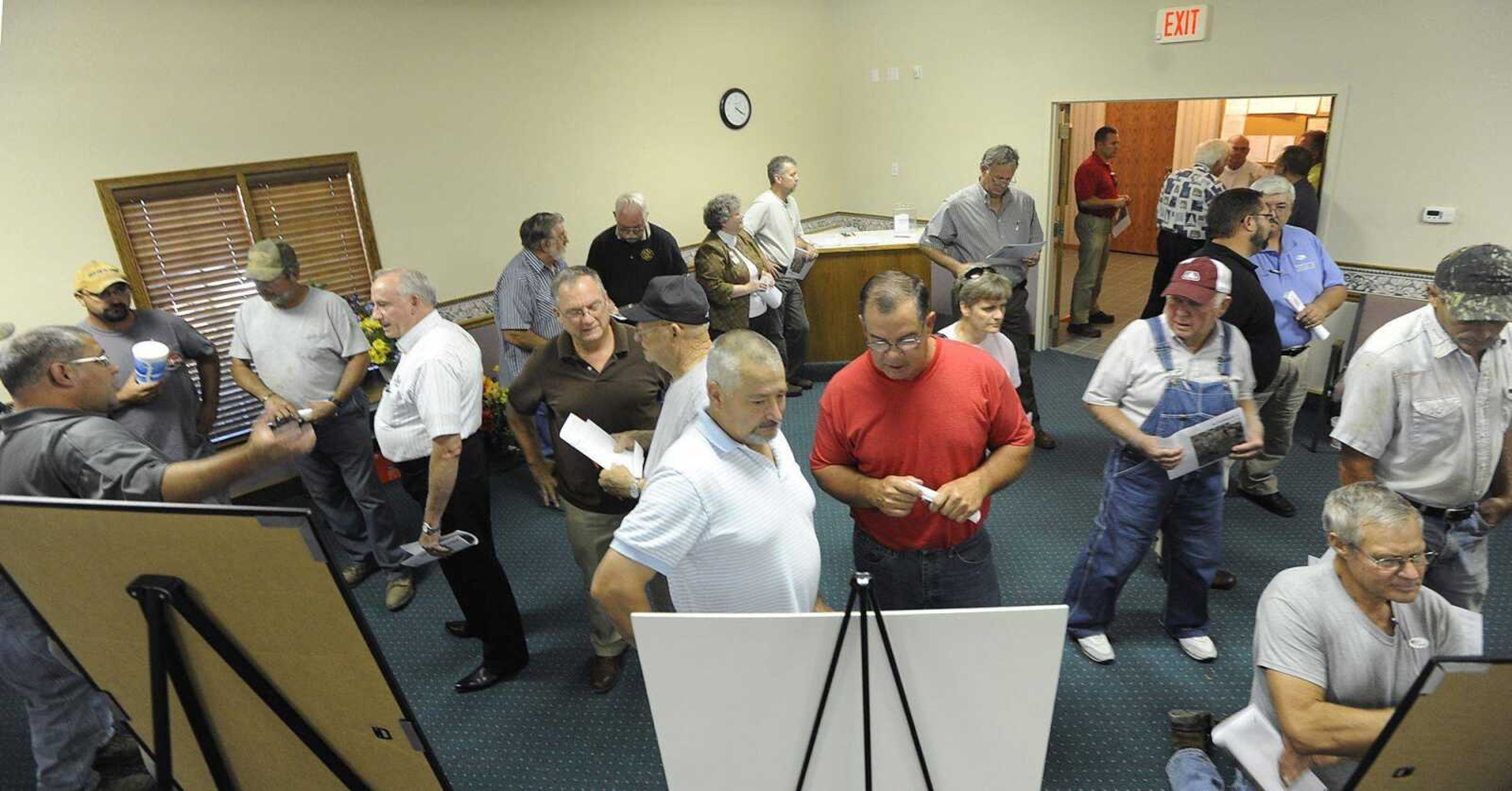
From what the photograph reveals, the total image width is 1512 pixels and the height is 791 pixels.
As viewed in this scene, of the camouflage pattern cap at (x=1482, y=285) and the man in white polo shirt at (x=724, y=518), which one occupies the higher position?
the camouflage pattern cap at (x=1482, y=285)

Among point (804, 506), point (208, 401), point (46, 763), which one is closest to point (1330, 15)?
point (804, 506)

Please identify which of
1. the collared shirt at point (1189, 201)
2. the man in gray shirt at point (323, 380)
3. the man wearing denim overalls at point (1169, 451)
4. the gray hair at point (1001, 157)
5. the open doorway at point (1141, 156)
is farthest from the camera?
the open doorway at point (1141, 156)

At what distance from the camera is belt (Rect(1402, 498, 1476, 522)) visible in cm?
223

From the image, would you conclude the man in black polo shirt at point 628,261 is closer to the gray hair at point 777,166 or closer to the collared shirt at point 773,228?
the collared shirt at point 773,228

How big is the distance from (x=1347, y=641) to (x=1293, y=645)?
10 centimetres

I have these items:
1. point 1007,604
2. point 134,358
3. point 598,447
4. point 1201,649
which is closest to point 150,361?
point 134,358

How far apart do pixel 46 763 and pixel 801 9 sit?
6.59 metres

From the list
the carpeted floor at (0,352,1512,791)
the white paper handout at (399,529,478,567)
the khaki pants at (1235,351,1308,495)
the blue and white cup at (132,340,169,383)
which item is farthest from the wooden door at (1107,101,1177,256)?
the blue and white cup at (132,340,169,383)

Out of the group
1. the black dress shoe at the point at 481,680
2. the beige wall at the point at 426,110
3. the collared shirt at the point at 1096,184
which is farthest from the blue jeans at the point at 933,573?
the collared shirt at the point at 1096,184

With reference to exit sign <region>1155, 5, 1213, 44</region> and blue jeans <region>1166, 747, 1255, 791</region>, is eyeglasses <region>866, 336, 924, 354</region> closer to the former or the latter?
blue jeans <region>1166, 747, 1255, 791</region>

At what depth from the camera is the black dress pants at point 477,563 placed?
108 inches

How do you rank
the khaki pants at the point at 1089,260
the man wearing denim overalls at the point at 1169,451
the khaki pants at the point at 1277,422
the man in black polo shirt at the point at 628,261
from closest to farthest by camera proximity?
the man wearing denim overalls at the point at 1169,451, the khaki pants at the point at 1277,422, the man in black polo shirt at the point at 628,261, the khaki pants at the point at 1089,260

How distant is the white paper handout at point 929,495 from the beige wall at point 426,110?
4.02 meters

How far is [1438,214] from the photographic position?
13.7 feet
